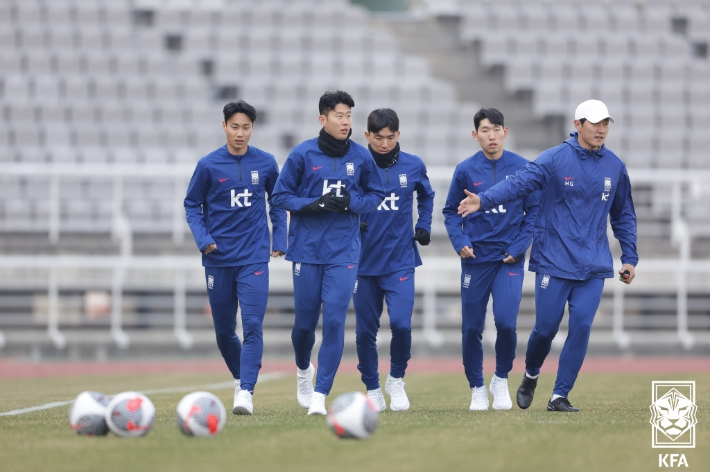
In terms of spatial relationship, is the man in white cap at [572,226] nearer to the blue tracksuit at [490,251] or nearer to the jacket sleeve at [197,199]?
the blue tracksuit at [490,251]

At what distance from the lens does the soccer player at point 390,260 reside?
7887 millimetres

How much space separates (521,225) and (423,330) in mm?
8368

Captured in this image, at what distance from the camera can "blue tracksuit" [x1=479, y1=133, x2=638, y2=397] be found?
7.43 meters

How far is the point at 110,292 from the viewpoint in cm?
1619

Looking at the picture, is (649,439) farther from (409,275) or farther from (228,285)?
(228,285)

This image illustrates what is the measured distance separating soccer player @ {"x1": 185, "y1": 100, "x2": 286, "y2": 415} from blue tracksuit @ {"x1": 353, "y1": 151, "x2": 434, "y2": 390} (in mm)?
747

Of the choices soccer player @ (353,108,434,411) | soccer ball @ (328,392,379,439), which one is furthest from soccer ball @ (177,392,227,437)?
soccer player @ (353,108,434,411)

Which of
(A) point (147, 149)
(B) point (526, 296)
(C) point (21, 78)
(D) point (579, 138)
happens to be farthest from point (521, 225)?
(C) point (21, 78)

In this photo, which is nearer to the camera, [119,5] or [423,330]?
[423,330]

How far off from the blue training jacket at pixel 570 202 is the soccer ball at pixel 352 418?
2273 millimetres

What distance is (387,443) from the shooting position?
18.0 ft

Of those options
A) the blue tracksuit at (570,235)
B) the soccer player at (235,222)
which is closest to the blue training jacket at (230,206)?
the soccer player at (235,222)

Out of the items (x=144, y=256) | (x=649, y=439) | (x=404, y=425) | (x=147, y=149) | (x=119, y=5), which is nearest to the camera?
(x=649, y=439)

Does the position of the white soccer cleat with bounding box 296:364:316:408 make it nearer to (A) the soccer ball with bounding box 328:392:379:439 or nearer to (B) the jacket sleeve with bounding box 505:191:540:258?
(B) the jacket sleeve with bounding box 505:191:540:258
